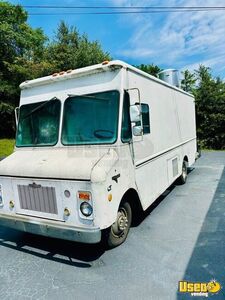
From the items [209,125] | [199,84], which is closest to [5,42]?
[199,84]

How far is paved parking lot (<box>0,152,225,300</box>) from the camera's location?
2.97 metres

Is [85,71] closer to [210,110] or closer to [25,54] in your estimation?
[210,110]

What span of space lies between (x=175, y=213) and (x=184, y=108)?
3610 millimetres

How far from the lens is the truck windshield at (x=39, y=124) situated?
418 centimetres

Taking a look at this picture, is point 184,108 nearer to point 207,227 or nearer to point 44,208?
point 207,227

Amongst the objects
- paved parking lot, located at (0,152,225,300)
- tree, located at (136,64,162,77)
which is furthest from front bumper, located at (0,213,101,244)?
tree, located at (136,64,162,77)

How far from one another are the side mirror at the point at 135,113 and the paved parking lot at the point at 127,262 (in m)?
1.95

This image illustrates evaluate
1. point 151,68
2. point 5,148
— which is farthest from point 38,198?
point 151,68

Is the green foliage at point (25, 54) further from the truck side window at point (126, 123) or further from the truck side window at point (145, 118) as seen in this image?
the truck side window at point (126, 123)

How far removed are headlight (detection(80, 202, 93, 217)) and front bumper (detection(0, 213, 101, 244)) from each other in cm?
19

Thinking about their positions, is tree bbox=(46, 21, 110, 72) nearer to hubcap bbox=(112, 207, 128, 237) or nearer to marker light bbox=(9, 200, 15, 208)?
marker light bbox=(9, 200, 15, 208)

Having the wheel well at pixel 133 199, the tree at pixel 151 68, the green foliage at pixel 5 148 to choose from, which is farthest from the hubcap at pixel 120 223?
the tree at pixel 151 68

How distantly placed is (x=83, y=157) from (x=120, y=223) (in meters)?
1.18

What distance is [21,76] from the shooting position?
19.5m
